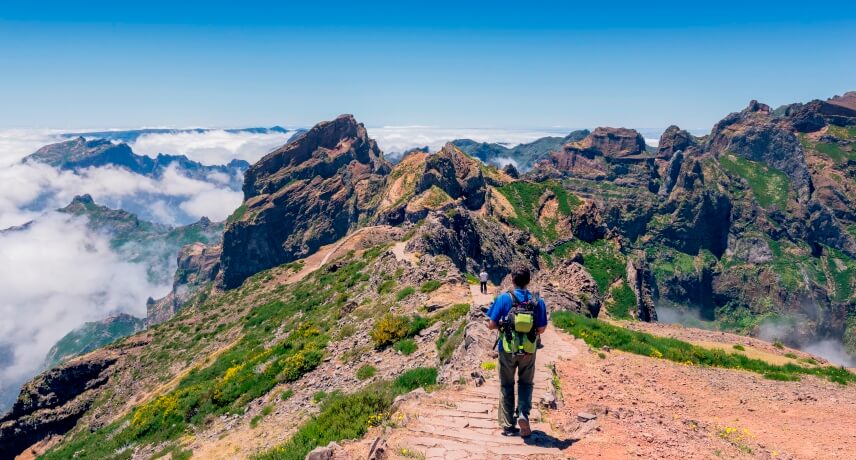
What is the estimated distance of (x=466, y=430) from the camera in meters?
13.0

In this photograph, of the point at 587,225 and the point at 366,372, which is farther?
the point at 587,225

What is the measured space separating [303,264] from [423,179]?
43330 millimetres

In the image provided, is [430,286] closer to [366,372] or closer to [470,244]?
[366,372]

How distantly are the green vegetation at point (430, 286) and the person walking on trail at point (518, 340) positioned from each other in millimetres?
23521

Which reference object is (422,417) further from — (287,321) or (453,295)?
(287,321)

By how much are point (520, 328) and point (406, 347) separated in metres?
15.2

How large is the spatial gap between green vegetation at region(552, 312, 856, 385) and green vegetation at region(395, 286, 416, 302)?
12.4 m

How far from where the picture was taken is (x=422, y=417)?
13.9m

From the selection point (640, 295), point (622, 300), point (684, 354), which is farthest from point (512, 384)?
point (640, 295)

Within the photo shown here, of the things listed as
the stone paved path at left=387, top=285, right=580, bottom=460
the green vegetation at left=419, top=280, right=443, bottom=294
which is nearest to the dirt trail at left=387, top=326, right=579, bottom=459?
the stone paved path at left=387, top=285, right=580, bottom=460

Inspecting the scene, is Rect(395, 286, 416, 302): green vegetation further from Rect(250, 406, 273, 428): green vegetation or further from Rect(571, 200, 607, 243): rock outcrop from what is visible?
Rect(571, 200, 607, 243): rock outcrop

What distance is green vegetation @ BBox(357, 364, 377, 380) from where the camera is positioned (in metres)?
23.9

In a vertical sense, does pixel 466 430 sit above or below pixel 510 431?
below

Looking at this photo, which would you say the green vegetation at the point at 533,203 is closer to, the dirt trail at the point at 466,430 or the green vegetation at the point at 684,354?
the green vegetation at the point at 684,354
